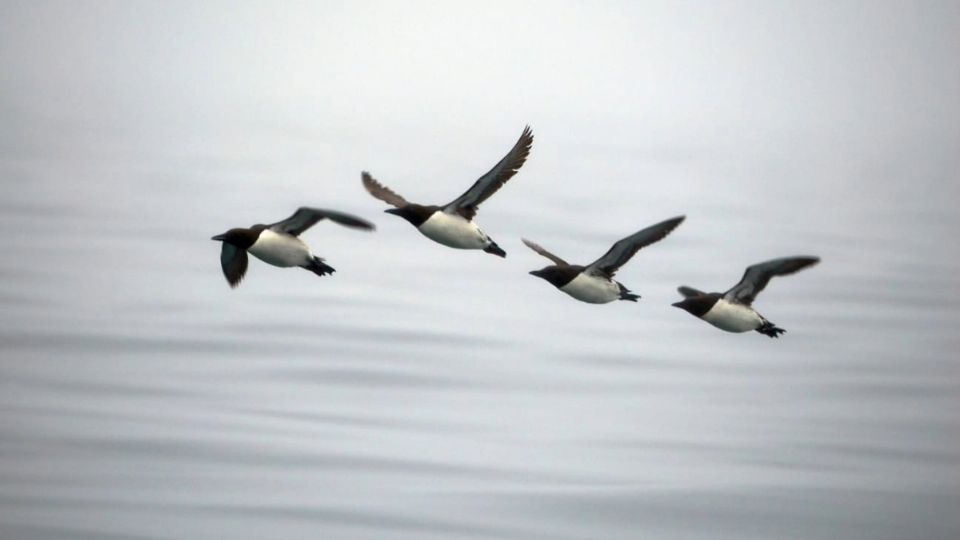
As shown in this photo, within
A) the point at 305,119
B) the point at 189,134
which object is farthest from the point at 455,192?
the point at 305,119

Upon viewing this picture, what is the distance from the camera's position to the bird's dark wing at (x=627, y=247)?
2248cm

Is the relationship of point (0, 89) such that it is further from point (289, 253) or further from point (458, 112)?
point (289, 253)

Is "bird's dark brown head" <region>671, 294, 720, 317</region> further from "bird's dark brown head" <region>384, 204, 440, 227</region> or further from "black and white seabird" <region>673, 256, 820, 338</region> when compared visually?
"bird's dark brown head" <region>384, 204, 440, 227</region>

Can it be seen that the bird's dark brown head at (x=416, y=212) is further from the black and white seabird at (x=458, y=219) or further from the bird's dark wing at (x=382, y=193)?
the bird's dark wing at (x=382, y=193)

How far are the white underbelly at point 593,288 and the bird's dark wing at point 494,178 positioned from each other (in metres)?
1.59

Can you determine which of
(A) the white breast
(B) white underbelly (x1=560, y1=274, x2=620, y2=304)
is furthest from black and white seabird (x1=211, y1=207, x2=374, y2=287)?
(B) white underbelly (x1=560, y1=274, x2=620, y2=304)

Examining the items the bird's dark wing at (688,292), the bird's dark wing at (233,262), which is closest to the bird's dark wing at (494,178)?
the bird's dark wing at (233,262)

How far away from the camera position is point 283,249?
2270 centimetres

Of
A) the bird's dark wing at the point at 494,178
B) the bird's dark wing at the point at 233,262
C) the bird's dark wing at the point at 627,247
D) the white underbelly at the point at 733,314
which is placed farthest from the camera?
the white underbelly at the point at 733,314

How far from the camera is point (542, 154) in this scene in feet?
307

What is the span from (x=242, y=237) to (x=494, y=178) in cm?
295

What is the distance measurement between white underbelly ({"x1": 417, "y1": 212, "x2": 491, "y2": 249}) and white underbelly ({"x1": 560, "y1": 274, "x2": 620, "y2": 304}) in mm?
1454

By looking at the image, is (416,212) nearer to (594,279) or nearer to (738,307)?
(594,279)

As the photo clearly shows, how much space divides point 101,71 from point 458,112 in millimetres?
61976
